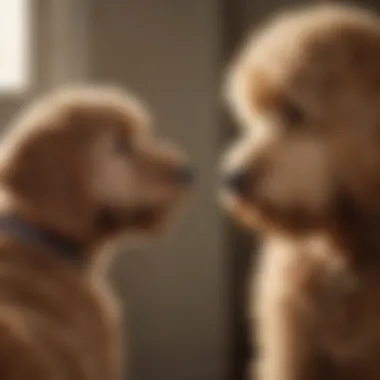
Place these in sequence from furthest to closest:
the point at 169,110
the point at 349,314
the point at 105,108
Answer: the point at 169,110 → the point at 105,108 → the point at 349,314

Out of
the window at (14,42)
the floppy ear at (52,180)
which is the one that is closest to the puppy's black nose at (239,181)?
the floppy ear at (52,180)

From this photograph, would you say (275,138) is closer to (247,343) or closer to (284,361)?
(284,361)

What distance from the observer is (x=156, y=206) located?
1.47 meters

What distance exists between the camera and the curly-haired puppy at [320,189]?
4.25 feet

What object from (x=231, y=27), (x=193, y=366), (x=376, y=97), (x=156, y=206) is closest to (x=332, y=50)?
(x=376, y=97)

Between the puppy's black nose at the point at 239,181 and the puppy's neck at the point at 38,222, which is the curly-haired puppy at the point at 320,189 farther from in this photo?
the puppy's neck at the point at 38,222

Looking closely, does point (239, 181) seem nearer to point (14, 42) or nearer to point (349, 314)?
point (349, 314)

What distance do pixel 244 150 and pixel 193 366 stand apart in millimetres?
760

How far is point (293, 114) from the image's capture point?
4.45ft

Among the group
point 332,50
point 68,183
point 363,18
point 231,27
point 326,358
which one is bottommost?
point 326,358

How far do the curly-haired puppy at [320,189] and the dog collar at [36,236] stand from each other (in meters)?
0.27

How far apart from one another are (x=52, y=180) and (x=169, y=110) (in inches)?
24.8

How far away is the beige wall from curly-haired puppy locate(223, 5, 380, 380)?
0.58 metres

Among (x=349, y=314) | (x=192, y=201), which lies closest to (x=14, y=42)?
(x=192, y=201)
